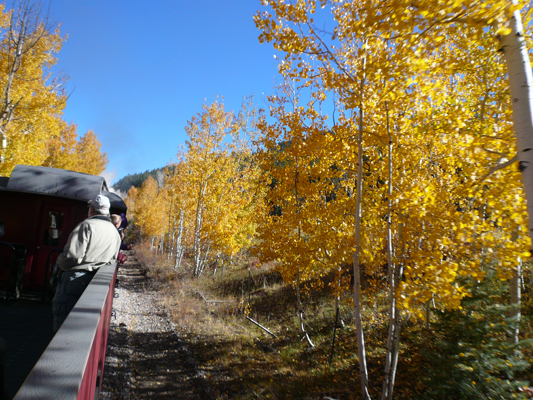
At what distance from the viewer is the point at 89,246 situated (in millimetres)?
3246

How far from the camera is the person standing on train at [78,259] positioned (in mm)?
3111

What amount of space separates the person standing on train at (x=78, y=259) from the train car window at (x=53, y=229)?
3.22 m

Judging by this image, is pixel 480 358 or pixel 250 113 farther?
pixel 250 113

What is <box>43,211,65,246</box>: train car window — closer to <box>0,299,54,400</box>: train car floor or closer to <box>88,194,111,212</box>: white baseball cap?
<box>0,299,54,400</box>: train car floor

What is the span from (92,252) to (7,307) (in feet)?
9.63

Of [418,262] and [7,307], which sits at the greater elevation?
[418,262]

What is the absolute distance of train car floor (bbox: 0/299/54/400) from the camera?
288 centimetres

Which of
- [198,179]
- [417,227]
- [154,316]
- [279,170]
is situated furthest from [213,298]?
[417,227]

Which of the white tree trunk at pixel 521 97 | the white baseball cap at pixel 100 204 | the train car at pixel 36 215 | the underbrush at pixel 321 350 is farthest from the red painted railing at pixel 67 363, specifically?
the train car at pixel 36 215

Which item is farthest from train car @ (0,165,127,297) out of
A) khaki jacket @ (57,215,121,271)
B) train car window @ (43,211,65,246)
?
khaki jacket @ (57,215,121,271)

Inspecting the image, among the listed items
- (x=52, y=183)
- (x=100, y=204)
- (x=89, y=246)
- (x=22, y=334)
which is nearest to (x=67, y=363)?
(x=89, y=246)

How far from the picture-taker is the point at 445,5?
202cm

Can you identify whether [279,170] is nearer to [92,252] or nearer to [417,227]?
[417,227]

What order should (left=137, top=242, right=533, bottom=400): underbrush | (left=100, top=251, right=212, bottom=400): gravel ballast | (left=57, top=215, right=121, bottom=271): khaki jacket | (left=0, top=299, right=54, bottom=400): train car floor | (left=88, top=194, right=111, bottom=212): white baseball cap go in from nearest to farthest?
(left=0, top=299, right=54, bottom=400): train car floor < (left=57, top=215, right=121, bottom=271): khaki jacket < (left=88, top=194, right=111, bottom=212): white baseball cap < (left=137, top=242, right=533, bottom=400): underbrush < (left=100, top=251, right=212, bottom=400): gravel ballast
